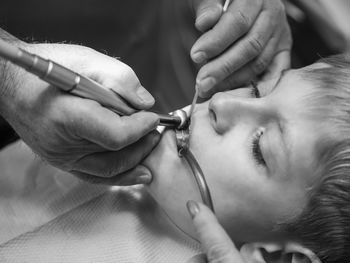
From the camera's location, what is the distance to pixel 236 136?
0.89 meters

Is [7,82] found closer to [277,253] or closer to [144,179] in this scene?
[144,179]

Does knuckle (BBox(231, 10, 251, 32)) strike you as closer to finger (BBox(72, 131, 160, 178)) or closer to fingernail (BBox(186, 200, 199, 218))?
finger (BBox(72, 131, 160, 178))

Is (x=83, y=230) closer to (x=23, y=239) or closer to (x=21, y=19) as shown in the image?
(x=23, y=239)

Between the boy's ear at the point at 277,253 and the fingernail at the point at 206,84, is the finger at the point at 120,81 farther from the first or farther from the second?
the boy's ear at the point at 277,253

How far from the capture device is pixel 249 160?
0.87 m

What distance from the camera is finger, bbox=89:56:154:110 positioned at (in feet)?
2.65

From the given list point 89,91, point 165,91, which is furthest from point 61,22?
point 89,91

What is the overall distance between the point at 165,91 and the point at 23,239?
639 mm

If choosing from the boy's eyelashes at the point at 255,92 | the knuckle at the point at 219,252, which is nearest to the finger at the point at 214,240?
the knuckle at the point at 219,252

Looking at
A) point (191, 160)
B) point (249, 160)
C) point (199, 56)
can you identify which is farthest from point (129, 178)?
point (199, 56)

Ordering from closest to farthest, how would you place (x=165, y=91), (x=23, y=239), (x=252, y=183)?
(x=252, y=183)
(x=23, y=239)
(x=165, y=91)

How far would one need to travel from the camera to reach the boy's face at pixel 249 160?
0.83 m

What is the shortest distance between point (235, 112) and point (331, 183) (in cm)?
23

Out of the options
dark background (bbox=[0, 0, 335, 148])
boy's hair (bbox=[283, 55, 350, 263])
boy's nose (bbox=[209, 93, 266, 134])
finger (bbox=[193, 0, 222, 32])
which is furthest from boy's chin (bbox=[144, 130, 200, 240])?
dark background (bbox=[0, 0, 335, 148])
